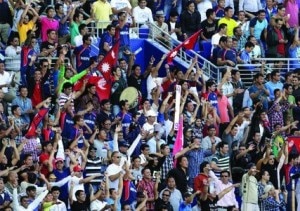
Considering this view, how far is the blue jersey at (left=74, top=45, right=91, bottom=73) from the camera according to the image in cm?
3903

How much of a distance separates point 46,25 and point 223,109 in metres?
3.98

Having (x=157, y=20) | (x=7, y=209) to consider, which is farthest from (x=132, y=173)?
(x=157, y=20)

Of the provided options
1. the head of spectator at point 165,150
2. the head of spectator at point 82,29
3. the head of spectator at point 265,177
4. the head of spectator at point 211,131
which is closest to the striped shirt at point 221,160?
the head of spectator at point 211,131

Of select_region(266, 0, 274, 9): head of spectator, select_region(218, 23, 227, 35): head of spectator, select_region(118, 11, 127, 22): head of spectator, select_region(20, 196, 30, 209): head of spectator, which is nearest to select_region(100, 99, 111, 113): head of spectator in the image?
select_region(118, 11, 127, 22): head of spectator

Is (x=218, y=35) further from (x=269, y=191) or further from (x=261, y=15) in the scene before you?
(x=269, y=191)

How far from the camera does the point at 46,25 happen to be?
39375mm

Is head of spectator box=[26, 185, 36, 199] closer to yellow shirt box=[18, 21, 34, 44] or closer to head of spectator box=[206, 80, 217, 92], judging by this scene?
yellow shirt box=[18, 21, 34, 44]

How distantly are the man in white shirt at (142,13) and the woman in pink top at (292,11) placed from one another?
3530 mm

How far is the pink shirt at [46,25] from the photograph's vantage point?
3931 cm

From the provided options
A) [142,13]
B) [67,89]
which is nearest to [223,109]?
[142,13]

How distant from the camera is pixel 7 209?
33.4 m

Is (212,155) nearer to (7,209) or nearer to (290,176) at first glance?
(290,176)

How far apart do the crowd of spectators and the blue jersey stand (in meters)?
0.02

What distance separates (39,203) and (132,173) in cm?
278
